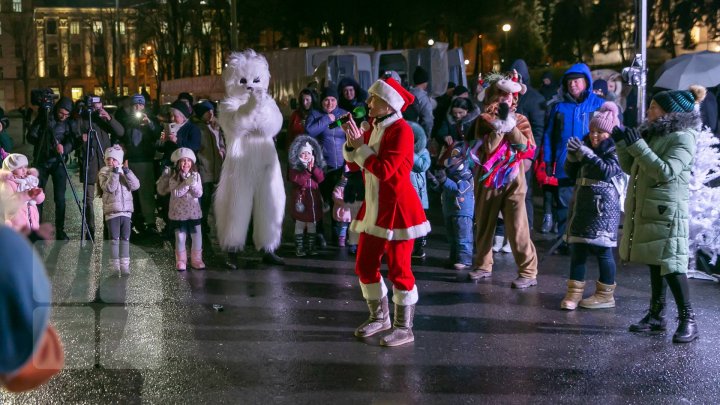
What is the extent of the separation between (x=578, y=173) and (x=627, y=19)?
1174 inches

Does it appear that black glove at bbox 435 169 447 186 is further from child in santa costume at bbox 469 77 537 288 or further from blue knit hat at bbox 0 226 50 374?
blue knit hat at bbox 0 226 50 374

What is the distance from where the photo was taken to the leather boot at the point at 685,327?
593 centimetres

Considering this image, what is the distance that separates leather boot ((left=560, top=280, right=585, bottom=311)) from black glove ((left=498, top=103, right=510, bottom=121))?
157cm

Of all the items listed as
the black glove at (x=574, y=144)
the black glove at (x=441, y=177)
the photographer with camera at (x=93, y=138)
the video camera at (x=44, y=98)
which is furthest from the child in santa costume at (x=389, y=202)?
the video camera at (x=44, y=98)

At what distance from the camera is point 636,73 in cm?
1001

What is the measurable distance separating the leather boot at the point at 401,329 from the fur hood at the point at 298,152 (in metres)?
3.55

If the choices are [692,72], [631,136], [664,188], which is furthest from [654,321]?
[692,72]

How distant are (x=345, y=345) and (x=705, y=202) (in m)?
3.91

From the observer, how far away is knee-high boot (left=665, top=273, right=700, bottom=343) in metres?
5.92

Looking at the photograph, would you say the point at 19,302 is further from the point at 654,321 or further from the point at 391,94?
the point at 654,321

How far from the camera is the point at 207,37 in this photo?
2020 inches

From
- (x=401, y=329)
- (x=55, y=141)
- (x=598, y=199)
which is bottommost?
(x=401, y=329)

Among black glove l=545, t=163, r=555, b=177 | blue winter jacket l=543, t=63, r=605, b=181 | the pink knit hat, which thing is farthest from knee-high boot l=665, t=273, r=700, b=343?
black glove l=545, t=163, r=555, b=177

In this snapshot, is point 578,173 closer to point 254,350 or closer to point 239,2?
point 254,350
